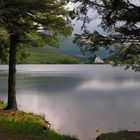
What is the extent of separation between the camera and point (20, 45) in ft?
93.6

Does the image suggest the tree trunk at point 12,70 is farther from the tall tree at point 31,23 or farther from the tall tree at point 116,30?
the tall tree at point 116,30

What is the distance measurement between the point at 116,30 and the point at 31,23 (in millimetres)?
8073

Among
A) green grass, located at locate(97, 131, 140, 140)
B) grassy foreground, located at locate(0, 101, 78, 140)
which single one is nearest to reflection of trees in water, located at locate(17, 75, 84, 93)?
grassy foreground, located at locate(0, 101, 78, 140)

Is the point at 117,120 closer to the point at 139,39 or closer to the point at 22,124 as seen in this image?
the point at 22,124

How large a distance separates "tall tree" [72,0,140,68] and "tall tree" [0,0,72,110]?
11.9ft

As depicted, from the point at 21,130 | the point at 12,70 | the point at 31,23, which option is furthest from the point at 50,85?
the point at 21,130

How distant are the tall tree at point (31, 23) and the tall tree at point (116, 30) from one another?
11.9 ft

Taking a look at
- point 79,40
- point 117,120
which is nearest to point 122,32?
point 79,40

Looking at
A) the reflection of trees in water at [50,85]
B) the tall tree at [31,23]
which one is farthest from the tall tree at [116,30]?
the reflection of trees in water at [50,85]

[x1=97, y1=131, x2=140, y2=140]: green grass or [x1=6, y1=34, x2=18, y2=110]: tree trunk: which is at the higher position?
[x1=6, y1=34, x2=18, y2=110]: tree trunk

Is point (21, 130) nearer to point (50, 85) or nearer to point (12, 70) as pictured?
point (12, 70)

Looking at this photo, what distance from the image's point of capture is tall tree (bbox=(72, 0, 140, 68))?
57.1 feet

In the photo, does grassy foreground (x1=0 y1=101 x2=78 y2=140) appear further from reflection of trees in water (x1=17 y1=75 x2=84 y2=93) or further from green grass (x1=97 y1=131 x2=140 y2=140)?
reflection of trees in water (x1=17 y1=75 x2=84 y2=93)

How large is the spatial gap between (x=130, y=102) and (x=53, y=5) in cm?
2817
